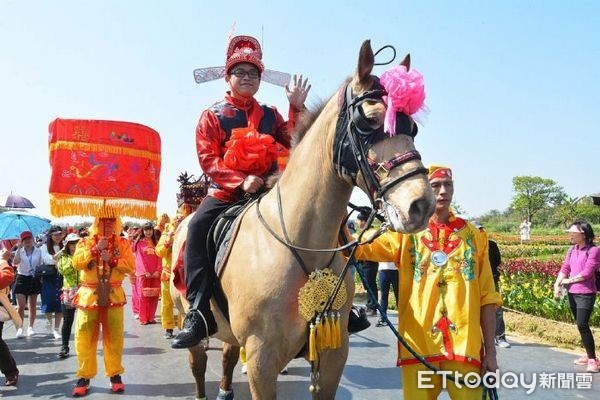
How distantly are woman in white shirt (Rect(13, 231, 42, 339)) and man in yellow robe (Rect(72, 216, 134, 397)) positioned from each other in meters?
4.33

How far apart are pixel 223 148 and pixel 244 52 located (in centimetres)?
76

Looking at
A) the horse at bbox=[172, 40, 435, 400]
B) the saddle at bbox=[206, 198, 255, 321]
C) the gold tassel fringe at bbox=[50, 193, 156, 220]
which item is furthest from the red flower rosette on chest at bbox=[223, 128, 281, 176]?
the gold tassel fringe at bbox=[50, 193, 156, 220]

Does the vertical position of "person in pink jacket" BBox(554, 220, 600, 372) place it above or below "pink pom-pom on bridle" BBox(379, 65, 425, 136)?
below

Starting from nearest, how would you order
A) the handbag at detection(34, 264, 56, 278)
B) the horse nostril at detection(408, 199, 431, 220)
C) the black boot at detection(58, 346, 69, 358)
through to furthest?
the horse nostril at detection(408, 199, 431, 220) < the black boot at detection(58, 346, 69, 358) < the handbag at detection(34, 264, 56, 278)

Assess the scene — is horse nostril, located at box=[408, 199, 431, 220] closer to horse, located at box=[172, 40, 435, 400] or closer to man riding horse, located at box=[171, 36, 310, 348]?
horse, located at box=[172, 40, 435, 400]

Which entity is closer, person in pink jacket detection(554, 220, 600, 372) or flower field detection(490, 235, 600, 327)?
person in pink jacket detection(554, 220, 600, 372)

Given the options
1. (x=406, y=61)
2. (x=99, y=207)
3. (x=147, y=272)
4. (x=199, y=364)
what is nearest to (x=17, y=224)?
(x=147, y=272)

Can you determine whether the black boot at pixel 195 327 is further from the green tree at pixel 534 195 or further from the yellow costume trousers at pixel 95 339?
the green tree at pixel 534 195

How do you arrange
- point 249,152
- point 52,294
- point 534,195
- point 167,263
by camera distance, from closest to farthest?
point 249,152 < point 167,263 < point 52,294 < point 534,195

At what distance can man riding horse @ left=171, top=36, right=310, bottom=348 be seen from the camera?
11.1ft

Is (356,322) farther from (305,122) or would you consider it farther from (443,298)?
(305,122)

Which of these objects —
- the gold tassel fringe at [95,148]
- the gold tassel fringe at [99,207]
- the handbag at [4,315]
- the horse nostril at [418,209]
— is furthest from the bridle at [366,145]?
the handbag at [4,315]

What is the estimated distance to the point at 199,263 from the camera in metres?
3.37

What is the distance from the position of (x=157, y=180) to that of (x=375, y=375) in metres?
3.69
